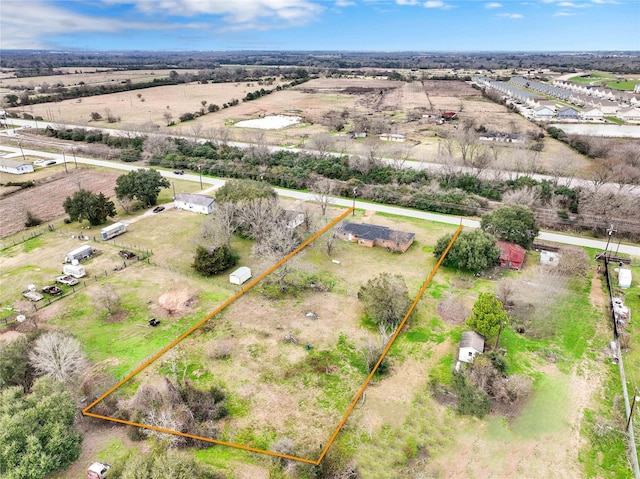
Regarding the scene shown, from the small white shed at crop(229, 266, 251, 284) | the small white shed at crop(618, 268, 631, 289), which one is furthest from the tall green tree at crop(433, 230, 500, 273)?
the small white shed at crop(229, 266, 251, 284)

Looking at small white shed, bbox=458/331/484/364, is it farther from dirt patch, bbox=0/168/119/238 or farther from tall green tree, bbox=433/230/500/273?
dirt patch, bbox=0/168/119/238

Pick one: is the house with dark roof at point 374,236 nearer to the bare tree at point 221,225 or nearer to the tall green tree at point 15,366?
the bare tree at point 221,225

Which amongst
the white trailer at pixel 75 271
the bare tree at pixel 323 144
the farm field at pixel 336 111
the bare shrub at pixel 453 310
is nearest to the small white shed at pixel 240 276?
the white trailer at pixel 75 271

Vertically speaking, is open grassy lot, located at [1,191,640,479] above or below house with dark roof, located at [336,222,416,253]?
below

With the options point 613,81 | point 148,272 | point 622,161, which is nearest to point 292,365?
point 148,272

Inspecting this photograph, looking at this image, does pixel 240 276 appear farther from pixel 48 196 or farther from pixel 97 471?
pixel 48 196

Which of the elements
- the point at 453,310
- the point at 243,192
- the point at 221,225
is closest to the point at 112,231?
the point at 221,225
